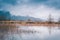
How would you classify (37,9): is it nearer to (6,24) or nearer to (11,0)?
(11,0)

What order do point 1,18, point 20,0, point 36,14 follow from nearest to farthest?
point 20,0
point 36,14
point 1,18

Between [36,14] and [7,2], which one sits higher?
[7,2]

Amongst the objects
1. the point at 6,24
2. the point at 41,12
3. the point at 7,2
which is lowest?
the point at 6,24

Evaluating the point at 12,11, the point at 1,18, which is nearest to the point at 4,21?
the point at 1,18

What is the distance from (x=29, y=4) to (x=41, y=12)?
92 cm

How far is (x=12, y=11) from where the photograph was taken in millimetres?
9656

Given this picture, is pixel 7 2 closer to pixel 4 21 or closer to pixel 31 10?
pixel 31 10

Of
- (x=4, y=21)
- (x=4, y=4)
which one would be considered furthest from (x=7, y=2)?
(x=4, y=21)

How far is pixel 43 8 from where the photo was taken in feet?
31.7

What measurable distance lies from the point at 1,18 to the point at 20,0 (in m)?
2.99

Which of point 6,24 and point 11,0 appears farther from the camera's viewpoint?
point 6,24

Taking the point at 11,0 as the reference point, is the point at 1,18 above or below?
below

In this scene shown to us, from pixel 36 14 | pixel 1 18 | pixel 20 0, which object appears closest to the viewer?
pixel 20 0

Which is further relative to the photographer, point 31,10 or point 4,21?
point 4,21
